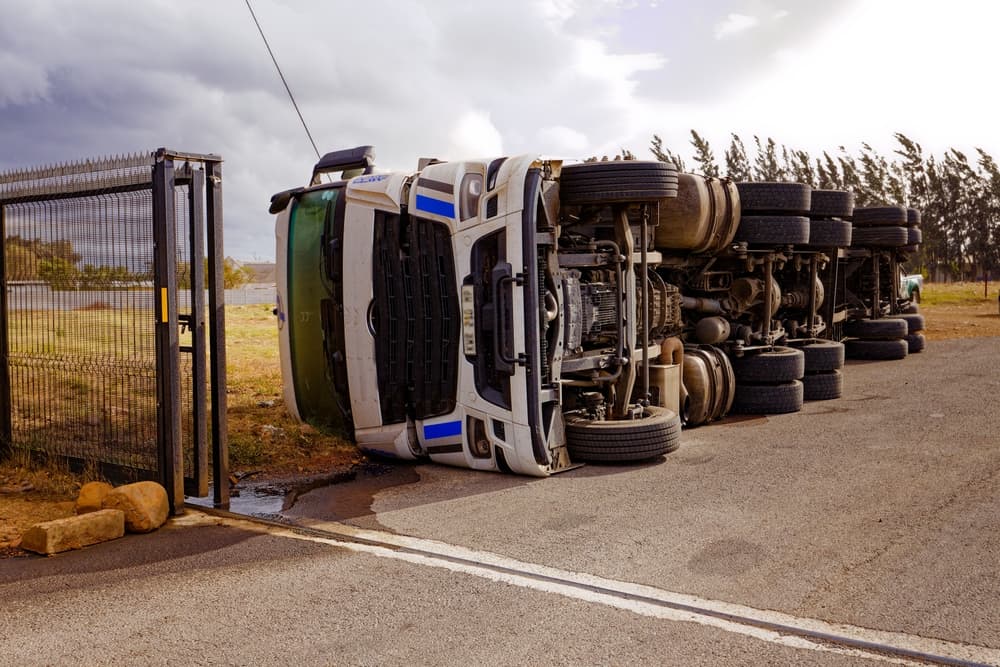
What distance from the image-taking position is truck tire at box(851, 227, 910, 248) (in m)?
15.8

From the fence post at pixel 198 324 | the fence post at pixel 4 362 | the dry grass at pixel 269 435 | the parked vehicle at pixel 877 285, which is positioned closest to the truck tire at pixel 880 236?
the parked vehicle at pixel 877 285

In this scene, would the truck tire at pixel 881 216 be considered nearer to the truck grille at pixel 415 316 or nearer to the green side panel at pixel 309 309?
the truck grille at pixel 415 316

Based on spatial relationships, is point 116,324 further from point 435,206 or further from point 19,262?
point 435,206

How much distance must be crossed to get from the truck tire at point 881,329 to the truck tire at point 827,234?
434 centimetres

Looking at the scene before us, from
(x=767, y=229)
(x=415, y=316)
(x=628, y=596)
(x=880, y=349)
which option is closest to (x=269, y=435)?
(x=415, y=316)

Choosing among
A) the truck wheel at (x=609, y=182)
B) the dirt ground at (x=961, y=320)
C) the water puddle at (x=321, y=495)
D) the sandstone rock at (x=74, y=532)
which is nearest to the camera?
the sandstone rock at (x=74, y=532)

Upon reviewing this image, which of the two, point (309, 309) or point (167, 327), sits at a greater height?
point (309, 309)

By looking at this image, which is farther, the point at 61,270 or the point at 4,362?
the point at 4,362

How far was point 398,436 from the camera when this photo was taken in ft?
24.4

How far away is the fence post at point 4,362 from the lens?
7270mm

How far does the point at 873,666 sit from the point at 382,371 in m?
4.71

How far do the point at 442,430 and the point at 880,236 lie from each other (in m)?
11.5

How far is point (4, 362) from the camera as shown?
732 cm

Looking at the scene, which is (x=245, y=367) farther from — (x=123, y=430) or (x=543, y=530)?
(x=543, y=530)
